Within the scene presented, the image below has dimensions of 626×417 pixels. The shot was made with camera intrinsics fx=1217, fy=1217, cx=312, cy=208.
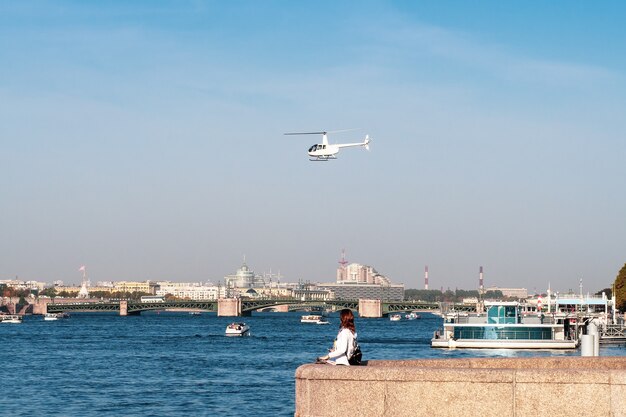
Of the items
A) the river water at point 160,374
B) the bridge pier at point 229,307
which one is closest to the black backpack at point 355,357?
the river water at point 160,374

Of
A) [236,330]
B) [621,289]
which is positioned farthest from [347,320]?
[621,289]

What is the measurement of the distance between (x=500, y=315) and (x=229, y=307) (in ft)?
385

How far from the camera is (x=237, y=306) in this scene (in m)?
187

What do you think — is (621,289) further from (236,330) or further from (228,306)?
(228,306)

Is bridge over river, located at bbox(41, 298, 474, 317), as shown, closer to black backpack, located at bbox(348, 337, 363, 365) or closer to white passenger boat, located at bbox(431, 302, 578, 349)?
white passenger boat, located at bbox(431, 302, 578, 349)

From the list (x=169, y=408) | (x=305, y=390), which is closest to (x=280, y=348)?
(x=169, y=408)

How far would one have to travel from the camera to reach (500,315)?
74.6 m

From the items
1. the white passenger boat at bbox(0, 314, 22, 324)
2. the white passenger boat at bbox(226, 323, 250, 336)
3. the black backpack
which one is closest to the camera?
the black backpack

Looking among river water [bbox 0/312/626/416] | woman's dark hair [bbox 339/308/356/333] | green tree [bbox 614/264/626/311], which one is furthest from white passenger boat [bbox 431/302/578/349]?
woman's dark hair [bbox 339/308/356/333]

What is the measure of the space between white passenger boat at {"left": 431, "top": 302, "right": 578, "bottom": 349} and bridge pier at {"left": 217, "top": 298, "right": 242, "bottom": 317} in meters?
112

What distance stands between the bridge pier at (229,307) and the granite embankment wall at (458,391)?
177969 mm

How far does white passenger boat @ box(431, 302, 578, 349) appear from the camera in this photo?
7269cm

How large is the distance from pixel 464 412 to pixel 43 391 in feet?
128

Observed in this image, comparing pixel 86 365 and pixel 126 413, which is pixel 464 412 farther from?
pixel 86 365
